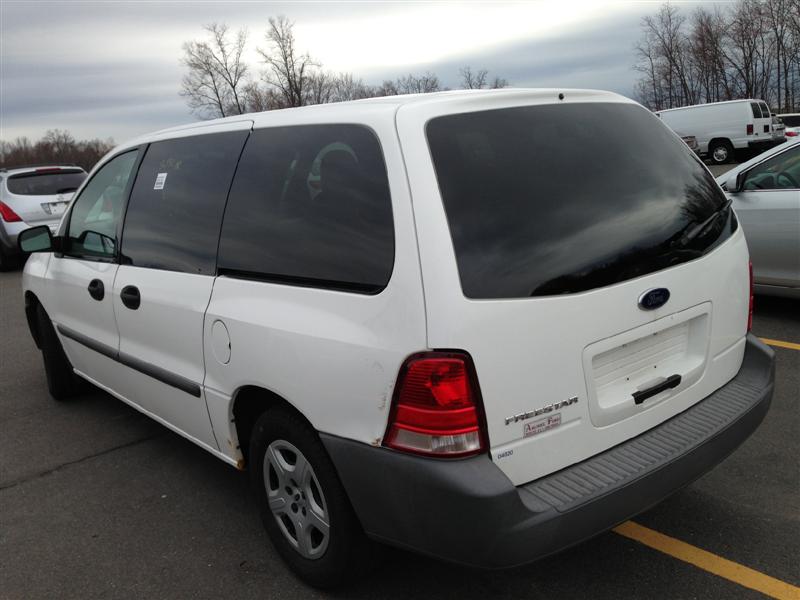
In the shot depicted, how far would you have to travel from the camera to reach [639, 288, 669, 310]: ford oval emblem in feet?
7.53

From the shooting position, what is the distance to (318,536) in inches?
101

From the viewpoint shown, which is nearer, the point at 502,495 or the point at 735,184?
the point at 502,495

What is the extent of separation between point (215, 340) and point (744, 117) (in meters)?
24.9

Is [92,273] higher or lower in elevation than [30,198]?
lower

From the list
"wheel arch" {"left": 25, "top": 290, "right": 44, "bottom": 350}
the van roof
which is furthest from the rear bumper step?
"wheel arch" {"left": 25, "top": 290, "right": 44, "bottom": 350}

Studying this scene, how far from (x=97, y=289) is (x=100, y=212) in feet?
1.78

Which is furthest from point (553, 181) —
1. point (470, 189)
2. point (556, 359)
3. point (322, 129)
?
point (322, 129)

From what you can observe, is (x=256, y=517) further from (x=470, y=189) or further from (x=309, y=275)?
(x=470, y=189)

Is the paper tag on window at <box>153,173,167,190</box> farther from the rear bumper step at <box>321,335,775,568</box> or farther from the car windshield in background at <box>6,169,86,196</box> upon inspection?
the car windshield in background at <box>6,169,86,196</box>

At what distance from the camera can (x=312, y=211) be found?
8.13ft

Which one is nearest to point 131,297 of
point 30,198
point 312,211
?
point 312,211

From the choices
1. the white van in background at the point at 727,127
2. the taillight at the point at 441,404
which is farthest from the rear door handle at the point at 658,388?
the white van in background at the point at 727,127

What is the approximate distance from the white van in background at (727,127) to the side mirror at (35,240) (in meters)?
23.5

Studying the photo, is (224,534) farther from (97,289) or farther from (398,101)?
(398,101)
